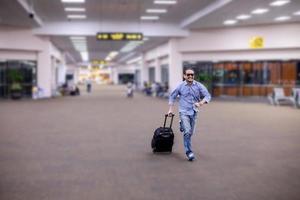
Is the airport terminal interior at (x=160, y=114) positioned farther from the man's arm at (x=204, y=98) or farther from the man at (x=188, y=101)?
the man's arm at (x=204, y=98)

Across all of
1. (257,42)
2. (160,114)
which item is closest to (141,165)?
(160,114)

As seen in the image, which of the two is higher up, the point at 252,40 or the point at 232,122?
the point at 252,40

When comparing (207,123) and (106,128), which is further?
(207,123)

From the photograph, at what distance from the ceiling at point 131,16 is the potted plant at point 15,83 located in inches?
147

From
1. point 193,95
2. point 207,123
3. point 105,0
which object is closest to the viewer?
point 193,95

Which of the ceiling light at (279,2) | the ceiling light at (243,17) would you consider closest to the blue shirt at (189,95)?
the ceiling light at (279,2)

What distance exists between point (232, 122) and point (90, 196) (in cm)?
984

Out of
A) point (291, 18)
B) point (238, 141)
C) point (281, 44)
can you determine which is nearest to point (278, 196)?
point (238, 141)

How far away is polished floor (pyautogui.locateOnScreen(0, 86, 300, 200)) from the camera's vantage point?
18.5ft

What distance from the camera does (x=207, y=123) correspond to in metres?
14.2

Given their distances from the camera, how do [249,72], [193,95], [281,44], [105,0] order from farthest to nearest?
[249,72]
[281,44]
[105,0]
[193,95]

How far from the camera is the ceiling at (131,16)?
18672 millimetres

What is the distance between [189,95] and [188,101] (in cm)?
→ 12

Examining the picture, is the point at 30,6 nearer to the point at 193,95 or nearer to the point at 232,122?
the point at 232,122
